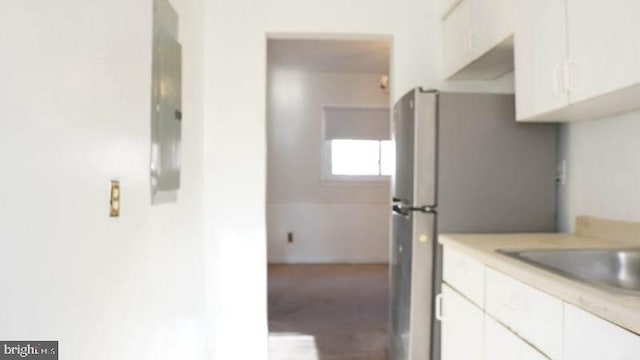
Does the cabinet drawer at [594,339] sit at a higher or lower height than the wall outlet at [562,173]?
lower

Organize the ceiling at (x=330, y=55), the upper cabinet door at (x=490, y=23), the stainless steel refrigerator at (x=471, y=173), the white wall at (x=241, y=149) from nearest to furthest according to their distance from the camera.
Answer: the upper cabinet door at (x=490, y=23)
the stainless steel refrigerator at (x=471, y=173)
the white wall at (x=241, y=149)
the ceiling at (x=330, y=55)

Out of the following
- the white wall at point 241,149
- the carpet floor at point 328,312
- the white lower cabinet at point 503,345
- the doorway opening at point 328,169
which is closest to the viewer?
the white lower cabinet at point 503,345

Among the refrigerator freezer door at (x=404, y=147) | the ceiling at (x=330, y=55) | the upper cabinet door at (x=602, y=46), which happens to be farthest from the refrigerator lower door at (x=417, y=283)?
the ceiling at (x=330, y=55)

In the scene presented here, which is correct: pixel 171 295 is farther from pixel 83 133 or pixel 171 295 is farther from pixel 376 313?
pixel 376 313

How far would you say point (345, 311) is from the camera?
4.02 metres

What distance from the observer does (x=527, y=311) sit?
1.27 m

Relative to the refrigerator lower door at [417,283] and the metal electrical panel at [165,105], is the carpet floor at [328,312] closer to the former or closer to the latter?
the refrigerator lower door at [417,283]

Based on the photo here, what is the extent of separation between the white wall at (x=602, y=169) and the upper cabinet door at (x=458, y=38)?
0.64 m

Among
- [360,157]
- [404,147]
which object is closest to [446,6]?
[404,147]

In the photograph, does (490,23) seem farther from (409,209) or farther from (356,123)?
(356,123)

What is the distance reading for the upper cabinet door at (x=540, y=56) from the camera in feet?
5.32

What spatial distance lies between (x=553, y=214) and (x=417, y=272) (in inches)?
27.1

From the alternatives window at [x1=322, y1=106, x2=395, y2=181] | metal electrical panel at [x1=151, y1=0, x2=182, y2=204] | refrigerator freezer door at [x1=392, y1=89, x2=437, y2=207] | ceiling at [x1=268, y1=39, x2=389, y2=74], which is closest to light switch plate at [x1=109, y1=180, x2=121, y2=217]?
metal electrical panel at [x1=151, y1=0, x2=182, y2=204]

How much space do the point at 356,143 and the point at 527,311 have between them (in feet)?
16.6
